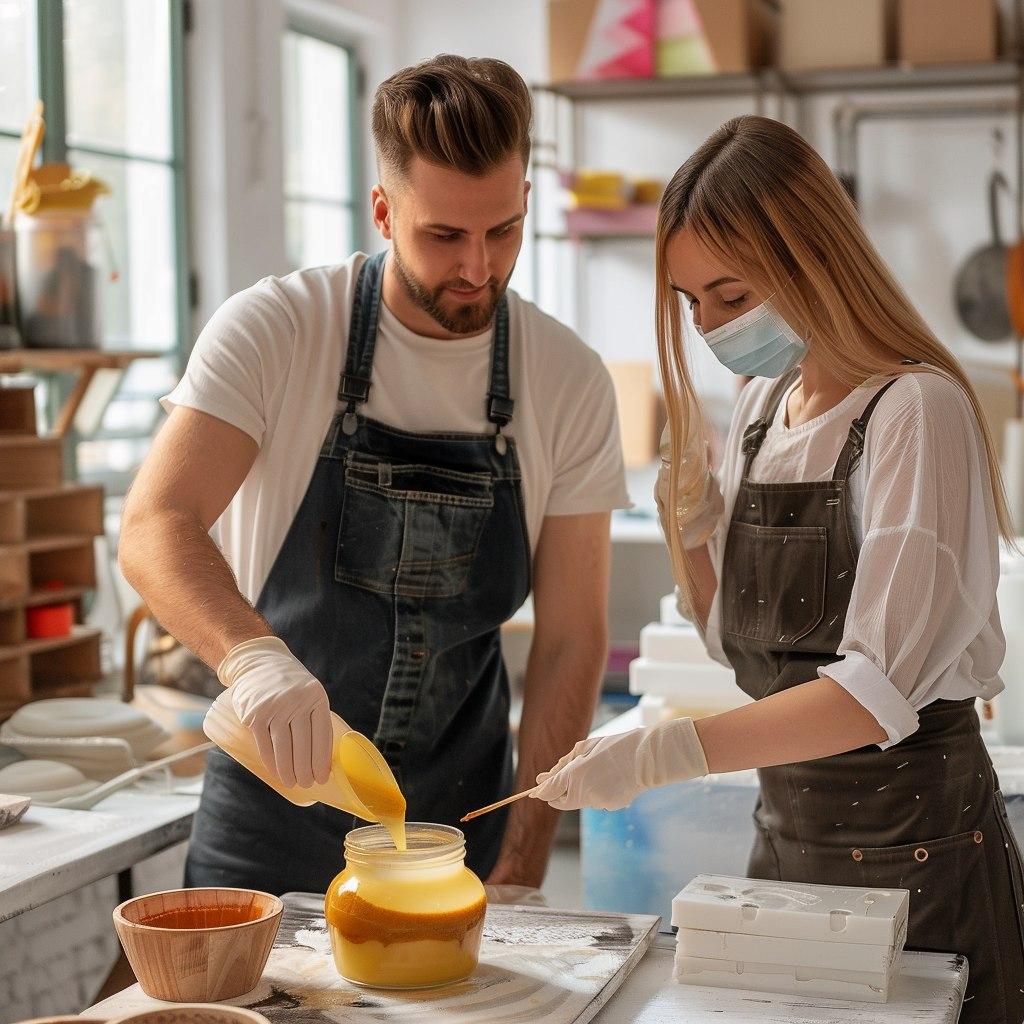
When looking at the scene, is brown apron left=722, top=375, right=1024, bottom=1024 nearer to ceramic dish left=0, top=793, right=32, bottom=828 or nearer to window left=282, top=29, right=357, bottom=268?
ceramic dish left=0, top=793, right=32, bottom=828

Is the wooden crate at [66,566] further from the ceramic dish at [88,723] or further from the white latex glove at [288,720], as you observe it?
the white latex glove at [288,720]

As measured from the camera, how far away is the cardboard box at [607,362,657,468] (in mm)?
5066

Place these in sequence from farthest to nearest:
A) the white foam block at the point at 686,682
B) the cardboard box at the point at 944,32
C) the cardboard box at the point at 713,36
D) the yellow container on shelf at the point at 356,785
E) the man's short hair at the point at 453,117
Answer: the cardboard box at the point at 713,36
the cardboard box at the point at 944,32
the white foam block at the point at 686,682
the man's short hair at the point at 453,117
the yellow container on shelf at the point at 356,785

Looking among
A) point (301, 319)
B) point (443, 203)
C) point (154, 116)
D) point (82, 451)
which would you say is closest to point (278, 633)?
point (301, 319)

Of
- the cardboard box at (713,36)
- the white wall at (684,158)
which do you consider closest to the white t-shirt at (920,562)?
the white wall at (684,158)

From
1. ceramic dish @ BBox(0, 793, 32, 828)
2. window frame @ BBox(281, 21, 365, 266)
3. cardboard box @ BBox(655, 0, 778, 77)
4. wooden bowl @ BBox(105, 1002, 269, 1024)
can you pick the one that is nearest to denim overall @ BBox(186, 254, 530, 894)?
ceramic dish @ BBox(0, 793, 32, 828)

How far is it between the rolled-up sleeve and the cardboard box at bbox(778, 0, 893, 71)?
11.7 ft

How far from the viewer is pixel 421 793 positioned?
176 cm

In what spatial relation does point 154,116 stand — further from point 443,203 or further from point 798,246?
point 798,246

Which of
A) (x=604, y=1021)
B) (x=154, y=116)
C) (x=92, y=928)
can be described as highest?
(x=154, y=116)

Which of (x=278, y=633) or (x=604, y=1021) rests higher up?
(x=278, y=633)

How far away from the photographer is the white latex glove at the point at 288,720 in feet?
4.33

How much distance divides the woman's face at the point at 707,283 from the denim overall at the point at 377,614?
37cm

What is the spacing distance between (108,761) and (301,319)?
2.25ft
